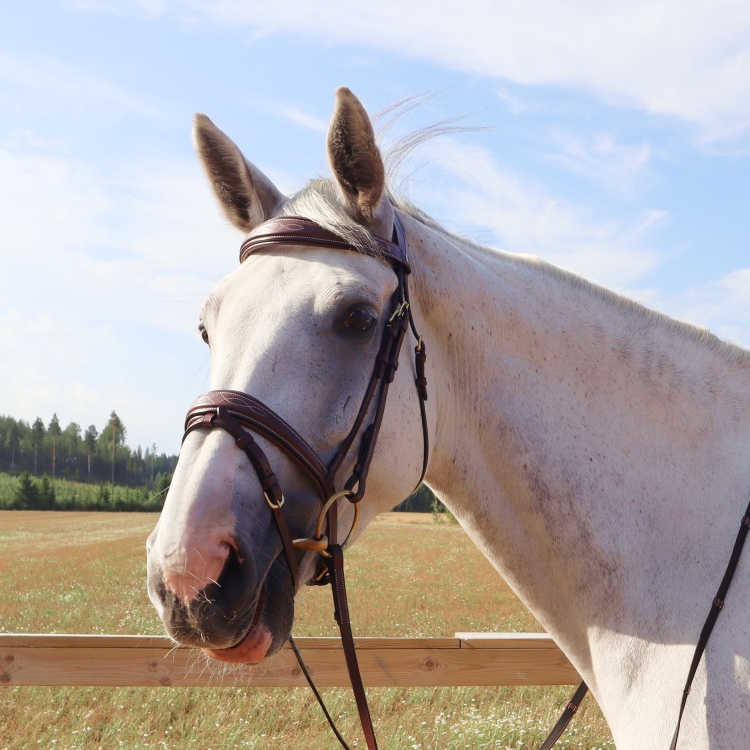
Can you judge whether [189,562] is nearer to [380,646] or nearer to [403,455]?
[403,455]

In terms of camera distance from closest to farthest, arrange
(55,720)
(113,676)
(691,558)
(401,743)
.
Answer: (691,558) < (113,676) < (401,743) < (55,720)

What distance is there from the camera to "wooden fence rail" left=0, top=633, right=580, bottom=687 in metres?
4.30

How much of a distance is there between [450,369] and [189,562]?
1129 mm

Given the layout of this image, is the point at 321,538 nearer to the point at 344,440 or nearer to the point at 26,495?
the point at 344,440

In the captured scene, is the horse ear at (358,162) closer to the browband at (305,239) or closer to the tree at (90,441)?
the browband at (305,239)

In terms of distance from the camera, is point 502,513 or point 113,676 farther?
point 113,676

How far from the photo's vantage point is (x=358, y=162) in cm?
220

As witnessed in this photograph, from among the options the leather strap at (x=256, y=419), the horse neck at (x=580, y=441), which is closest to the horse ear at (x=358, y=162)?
the horse neck at (x=580, y=441)

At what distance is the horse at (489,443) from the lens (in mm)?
1779

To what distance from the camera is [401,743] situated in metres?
5.25

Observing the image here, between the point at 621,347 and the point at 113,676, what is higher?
the point at 621,347

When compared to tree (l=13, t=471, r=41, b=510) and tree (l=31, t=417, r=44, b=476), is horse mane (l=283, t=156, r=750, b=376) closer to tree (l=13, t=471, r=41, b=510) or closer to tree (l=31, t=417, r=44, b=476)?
tree (l=13, t=471, r=41, b=510)

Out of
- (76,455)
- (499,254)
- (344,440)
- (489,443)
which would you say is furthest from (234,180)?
(76,455)

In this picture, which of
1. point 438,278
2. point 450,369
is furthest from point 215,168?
point 450,369
